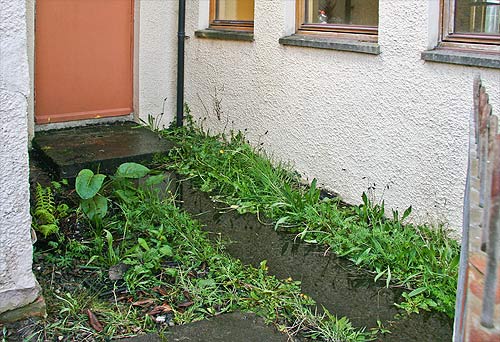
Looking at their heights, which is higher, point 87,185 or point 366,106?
point 366,106

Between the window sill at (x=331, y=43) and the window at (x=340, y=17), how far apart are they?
0.08 m

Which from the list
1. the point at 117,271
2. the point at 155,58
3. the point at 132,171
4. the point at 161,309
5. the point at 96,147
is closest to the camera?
the point at 161,309

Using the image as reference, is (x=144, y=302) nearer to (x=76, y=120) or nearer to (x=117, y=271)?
(x=117, y=271)

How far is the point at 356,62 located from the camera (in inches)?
194

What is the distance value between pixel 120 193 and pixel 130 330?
5.62ft

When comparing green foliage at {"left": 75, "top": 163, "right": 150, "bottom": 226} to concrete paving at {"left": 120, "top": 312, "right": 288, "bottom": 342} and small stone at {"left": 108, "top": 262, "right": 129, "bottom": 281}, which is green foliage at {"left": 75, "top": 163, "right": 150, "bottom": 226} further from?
concrete paving at {"left": 120, "top": 312, "right": 288, "bottom": 342}

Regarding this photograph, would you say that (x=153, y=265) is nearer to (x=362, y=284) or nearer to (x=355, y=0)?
(x=362, y=284)

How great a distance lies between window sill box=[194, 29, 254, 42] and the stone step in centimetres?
119

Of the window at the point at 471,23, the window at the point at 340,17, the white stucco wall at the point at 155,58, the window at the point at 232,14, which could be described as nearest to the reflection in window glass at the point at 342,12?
the window at the point at 340,17

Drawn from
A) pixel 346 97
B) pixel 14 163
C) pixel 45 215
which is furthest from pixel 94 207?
pixel 346 97

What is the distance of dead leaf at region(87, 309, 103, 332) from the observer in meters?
3.19

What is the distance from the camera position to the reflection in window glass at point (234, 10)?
6496 millimetres

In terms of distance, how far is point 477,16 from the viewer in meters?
4.18

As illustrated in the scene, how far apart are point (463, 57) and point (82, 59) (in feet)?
14.1
